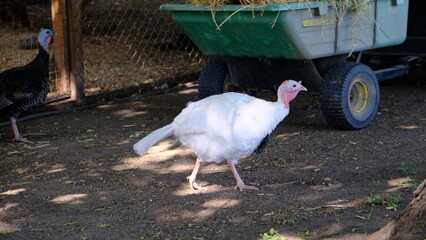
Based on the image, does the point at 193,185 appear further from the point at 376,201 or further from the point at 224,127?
the point at 376,201

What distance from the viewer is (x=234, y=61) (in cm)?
657

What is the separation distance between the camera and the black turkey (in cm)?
643

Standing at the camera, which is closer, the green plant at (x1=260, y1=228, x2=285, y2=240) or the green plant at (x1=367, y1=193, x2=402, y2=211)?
the green plant at (x1=260, y1=228, x2=285, y2=240)

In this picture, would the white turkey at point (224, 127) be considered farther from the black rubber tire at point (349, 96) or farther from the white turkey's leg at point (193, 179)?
the black rubber tire at point (349, 96)

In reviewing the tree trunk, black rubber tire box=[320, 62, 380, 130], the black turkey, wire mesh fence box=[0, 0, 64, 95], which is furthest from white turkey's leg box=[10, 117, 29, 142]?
the tree trunk

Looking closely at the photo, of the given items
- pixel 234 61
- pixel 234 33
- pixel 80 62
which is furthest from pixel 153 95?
pixel 234 33

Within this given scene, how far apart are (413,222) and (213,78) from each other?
3811mm

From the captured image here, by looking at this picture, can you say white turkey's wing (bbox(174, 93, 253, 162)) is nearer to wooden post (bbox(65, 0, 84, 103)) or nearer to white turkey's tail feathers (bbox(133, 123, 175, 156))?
white turkey's tail feathers (bbox(133, 123, 175, 156))

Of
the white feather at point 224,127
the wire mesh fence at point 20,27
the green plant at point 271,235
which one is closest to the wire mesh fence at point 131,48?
the wire mesh fence at point 20,27

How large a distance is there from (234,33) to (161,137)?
5.45 ft

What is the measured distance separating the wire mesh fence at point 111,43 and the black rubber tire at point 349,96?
2882mm

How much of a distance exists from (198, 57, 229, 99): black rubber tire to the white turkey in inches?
80.9

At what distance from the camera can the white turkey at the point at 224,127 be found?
4.57 metres

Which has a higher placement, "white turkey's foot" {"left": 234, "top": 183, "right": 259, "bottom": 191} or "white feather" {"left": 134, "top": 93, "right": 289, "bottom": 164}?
"white feather" {"left": 134, "top": 93, "right": 289, "bottom": 164}
